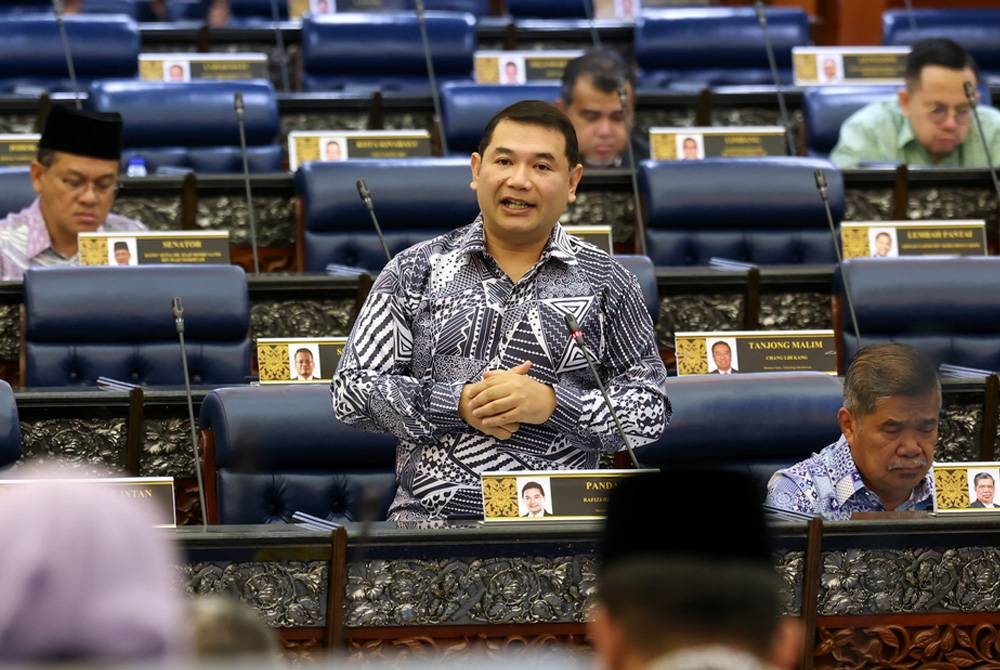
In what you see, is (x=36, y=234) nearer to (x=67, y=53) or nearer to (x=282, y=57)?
(x=67, y=53)

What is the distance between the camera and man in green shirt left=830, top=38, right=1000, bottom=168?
5.95 metres

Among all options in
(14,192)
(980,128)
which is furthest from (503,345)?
(980,128)

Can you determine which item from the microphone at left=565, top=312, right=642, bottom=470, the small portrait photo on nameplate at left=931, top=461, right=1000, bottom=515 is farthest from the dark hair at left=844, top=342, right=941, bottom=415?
the microphone at left=565, top=312, right=642, bottom=470

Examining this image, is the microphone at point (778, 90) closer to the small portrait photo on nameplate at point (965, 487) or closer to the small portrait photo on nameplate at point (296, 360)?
the small portrait photo on nameplate at point (296, 360)

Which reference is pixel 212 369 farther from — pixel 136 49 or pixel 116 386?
pixel 136 49

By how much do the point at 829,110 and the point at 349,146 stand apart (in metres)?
1.71

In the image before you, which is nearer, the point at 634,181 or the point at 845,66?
the point at 634,181

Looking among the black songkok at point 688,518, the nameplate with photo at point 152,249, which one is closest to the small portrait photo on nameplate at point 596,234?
the nameplate with photo at point 152,249

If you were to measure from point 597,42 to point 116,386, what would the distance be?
374 cm

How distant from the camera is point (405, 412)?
315 centimetres

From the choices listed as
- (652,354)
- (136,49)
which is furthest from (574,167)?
(136,49)

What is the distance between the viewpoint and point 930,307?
4.70 metres

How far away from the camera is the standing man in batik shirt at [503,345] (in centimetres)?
318

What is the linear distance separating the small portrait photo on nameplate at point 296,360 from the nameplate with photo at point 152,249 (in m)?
0.71
